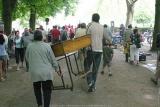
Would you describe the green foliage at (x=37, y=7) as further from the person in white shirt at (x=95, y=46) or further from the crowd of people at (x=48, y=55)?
the person in white shirt at (x=95, y=46)

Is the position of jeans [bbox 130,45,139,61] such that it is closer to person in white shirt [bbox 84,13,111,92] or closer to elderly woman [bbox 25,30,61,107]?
person in white shirt [bbox 84,13,111,92]

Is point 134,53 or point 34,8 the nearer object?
point 134,53

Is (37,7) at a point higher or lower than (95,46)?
higher

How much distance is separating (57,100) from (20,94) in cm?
167

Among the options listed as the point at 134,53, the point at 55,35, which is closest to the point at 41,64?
the point at 134,53

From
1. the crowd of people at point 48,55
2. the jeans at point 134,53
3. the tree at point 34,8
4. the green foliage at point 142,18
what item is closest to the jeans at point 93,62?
the crowd of people at point 48,55

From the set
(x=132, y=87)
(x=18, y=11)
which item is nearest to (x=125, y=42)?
(x=132, y=87)

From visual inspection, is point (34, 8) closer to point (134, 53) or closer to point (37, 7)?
point (37, 7)

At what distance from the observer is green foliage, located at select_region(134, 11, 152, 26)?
95150 millimetres

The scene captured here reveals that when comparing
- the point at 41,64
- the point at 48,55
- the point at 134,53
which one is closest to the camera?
the point at 41,64

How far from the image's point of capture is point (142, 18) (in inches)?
3821

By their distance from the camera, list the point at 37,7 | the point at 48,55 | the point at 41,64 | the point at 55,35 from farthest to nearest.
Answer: the point at 37,7
the point at 55,35
the point at 48,55
the point at 41,64

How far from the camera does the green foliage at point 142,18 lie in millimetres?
95150

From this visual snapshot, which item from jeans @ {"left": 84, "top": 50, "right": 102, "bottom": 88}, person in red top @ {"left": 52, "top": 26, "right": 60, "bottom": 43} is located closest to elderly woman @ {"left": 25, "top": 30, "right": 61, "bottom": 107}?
jeans @ {"left": 84, "top": 50, "right": 102, "bottom": 88}
